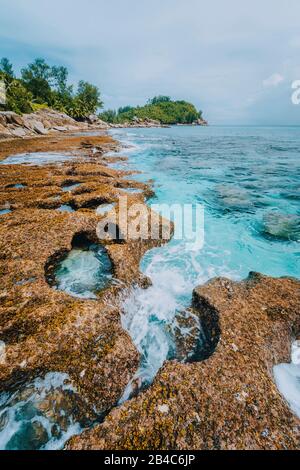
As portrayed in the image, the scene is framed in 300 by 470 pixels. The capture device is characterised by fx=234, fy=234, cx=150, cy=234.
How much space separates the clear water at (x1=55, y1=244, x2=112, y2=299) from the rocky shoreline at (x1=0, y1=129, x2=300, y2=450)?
331 mm

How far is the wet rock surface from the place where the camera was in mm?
2961

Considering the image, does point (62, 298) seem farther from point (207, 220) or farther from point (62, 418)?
point (207, 220)

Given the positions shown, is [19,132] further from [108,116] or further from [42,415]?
[108,116]

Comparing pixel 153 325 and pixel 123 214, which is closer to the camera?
pixel 153 325

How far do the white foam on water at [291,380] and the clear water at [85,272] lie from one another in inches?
152

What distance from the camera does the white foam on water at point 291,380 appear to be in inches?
153

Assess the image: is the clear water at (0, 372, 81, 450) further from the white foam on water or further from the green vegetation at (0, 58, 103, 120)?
the green vegetation at (0, 58, 103, 120)

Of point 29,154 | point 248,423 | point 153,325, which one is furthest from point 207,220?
point 29,154

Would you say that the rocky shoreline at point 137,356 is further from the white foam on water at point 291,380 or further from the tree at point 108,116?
the tree at point 108,116

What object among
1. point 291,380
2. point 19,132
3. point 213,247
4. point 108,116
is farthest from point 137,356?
point 108,116

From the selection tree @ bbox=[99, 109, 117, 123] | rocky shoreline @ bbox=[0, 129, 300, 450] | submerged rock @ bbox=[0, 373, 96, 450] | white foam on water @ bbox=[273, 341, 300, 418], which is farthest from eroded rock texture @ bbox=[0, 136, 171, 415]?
tree @ bbox=[99, 109, 117, 123]

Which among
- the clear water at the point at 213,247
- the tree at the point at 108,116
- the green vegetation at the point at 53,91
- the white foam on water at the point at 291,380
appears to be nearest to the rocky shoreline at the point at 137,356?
the white foam on water at the point at 291,380
